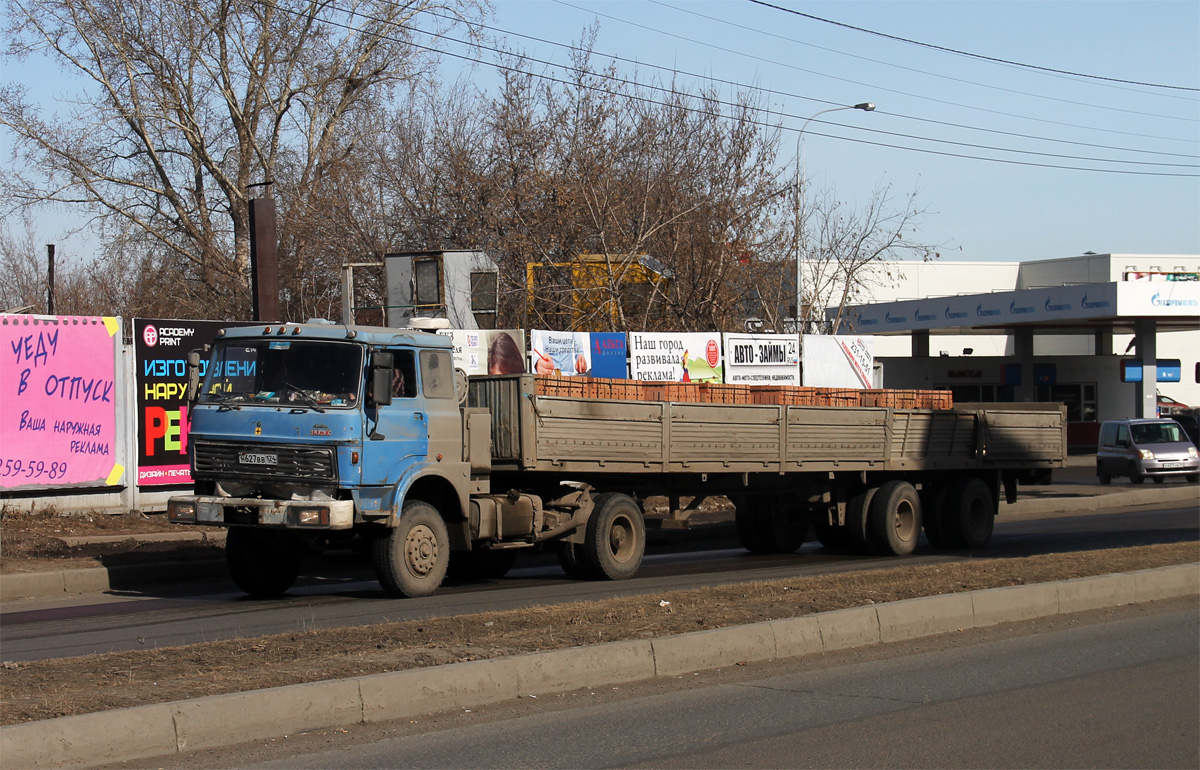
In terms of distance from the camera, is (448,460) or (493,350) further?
(493,350)

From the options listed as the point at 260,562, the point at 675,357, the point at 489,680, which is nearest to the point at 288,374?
the point at 260,562

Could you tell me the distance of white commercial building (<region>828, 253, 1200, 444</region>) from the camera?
127 feet

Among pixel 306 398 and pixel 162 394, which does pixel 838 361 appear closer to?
pixel 162 394

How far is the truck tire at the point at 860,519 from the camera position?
1612cm

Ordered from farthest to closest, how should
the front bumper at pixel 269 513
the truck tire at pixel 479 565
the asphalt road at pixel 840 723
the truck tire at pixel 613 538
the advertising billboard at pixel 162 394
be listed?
the advertising billboard at pixel 162 394 < the truck tire at pixel 479 565 < the truck tire at pixel 613 538 < the front bumper at pixel 269 513 < the asphalt road at pixel 840 723

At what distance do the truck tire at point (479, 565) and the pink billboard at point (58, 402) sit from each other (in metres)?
6.77

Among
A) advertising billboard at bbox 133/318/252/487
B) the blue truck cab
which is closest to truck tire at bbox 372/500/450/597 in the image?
the blue truck cab

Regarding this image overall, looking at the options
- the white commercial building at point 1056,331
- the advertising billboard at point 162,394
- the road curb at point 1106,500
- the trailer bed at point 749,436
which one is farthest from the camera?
the white commercial building at point 1056,331

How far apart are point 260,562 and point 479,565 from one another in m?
2.89

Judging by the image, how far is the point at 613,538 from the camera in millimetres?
13219

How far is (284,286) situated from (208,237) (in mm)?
3730

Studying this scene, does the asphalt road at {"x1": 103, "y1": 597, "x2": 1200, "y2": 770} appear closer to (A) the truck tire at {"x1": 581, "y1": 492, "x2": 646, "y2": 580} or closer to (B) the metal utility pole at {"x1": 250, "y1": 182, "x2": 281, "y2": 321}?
(A) the truck tire at {"x1": 581, "y1": 492, "x2": 646, "y2": 580}

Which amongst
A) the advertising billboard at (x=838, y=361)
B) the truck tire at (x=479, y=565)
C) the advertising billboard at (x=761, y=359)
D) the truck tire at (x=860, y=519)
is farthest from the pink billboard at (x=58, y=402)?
the advertising billboard at (x=838, y=361)

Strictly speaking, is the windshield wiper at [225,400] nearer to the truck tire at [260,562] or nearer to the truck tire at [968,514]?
the truck tire at [260,562]
